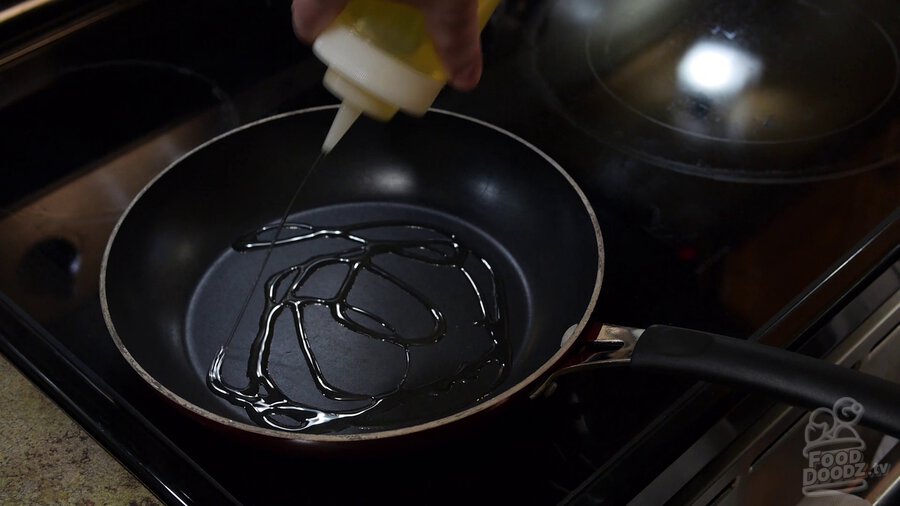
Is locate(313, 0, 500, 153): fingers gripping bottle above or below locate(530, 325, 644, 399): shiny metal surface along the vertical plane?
above

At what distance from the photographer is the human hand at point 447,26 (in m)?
0.50

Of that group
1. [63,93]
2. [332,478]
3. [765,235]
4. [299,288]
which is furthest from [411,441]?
[63,93]

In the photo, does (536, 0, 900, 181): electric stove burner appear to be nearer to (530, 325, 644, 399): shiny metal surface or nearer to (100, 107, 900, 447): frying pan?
(100, 107, 900, 447): frying pan

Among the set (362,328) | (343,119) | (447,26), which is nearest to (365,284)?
(362,328)

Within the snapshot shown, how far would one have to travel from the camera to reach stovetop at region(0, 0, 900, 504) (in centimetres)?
54

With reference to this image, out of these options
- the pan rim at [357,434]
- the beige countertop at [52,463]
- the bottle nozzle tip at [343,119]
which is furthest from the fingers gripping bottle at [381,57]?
the beige countertop at [52,463]

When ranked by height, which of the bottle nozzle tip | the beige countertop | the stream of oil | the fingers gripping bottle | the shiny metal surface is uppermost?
the fingers gripping bottle

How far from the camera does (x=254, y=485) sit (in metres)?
0.53

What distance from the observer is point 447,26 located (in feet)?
1.66

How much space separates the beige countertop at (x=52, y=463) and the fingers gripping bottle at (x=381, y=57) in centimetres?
30

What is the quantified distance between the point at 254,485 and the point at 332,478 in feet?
0.17

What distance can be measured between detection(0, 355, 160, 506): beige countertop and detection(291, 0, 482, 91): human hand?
32 centimetres

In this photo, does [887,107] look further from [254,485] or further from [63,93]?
[63,93]

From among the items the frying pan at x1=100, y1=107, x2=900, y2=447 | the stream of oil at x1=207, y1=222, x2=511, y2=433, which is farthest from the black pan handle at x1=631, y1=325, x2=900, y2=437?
the stream of oil at x1=207, y1=222, x2=511, y2=433
